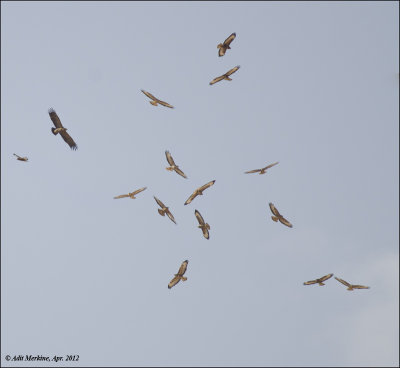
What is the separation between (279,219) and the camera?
5781 cm

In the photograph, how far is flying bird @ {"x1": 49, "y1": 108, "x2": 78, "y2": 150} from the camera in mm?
55912

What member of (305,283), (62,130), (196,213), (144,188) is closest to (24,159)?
(62,130)

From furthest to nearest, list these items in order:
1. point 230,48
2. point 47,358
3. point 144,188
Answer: point 47,358
point 144,188
point 230,48

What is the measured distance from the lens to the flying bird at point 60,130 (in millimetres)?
55912

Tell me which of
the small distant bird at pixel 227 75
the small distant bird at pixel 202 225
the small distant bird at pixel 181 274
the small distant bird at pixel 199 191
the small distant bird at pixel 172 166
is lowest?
the small distant bird at pixel 181 274

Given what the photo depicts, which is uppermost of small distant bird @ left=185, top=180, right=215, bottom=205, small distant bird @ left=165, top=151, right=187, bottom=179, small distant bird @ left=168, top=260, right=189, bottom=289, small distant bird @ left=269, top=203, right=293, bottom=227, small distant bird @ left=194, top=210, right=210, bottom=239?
small distant bird @ left=165, top=151, right=187, bottom=179

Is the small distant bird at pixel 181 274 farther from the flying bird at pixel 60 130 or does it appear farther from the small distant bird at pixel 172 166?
the flying bird at pixel 60 130

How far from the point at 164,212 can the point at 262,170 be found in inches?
368

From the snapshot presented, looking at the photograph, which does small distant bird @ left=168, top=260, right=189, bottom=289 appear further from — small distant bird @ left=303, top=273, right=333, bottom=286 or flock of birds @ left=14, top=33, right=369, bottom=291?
small distant bird @ left=303, top=273, right=333, bottom=286

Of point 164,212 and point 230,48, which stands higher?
point 230,48

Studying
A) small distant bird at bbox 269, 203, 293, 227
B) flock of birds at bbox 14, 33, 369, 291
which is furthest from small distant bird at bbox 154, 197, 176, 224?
small distant bird at bbox 269, 203, 293, 227

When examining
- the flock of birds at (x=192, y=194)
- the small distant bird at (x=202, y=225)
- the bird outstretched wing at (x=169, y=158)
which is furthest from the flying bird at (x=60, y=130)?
the small distant bird at (x=202, y=225)

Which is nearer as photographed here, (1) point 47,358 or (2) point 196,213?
(2) point 196,213

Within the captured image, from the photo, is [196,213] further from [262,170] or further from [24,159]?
[24,159]
